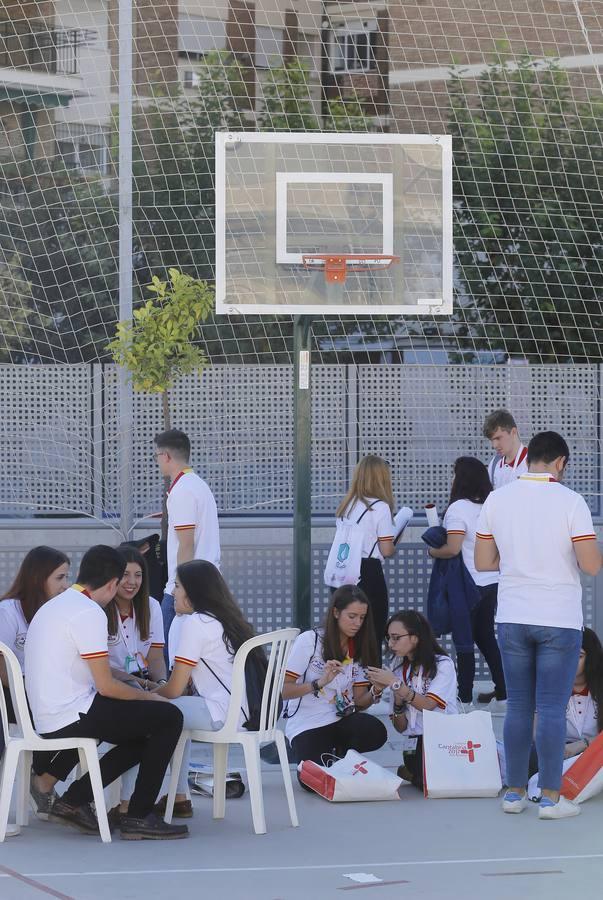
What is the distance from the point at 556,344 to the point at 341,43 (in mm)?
6274

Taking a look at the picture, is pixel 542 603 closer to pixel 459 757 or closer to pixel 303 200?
pixel 459 757

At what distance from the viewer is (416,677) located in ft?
18.7

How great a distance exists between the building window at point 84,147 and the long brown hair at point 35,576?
10.2 m

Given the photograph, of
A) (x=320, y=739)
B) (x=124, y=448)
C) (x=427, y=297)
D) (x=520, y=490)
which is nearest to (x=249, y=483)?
(x=124, y=448)

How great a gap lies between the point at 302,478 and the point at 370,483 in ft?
2.03

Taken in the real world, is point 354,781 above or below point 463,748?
below

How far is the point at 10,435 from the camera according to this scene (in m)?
9.80

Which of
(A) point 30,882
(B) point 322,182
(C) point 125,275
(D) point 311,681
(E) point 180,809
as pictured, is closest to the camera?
(A) point 30,882

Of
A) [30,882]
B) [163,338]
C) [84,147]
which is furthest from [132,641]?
[84,147]

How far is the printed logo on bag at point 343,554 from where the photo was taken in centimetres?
688

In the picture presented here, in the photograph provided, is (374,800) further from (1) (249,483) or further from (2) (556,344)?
(2) (556,344)

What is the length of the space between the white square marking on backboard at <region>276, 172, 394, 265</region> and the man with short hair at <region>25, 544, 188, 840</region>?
111 inches

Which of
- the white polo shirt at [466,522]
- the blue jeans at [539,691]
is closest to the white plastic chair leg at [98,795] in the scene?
the blue jeans at [539,691]

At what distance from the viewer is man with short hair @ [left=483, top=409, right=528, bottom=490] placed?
23.0 feet
